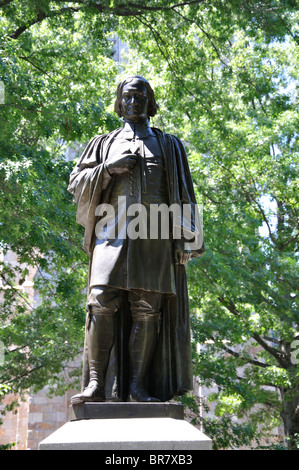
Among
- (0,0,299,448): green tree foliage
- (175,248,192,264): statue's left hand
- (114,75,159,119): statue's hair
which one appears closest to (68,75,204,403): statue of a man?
(175,248,192,264): statue's left hand

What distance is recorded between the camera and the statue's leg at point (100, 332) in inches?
170

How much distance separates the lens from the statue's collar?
496 cm

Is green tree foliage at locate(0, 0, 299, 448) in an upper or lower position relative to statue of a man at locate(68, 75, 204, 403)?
upper

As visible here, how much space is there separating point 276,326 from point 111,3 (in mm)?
8730

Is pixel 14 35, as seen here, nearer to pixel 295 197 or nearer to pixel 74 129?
pixel 74 129

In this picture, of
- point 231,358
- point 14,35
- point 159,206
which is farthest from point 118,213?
point 231,358

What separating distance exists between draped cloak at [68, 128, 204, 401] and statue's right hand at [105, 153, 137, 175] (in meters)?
0.07

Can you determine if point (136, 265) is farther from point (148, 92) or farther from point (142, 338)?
point (148, 92)

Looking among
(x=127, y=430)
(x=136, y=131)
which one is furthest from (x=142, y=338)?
(x=136, y=131)

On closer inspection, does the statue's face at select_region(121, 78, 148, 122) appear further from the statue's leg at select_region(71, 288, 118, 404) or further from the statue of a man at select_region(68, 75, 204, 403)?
the statue's leg at select_region(71, 288, 118, 404)

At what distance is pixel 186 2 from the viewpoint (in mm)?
11867

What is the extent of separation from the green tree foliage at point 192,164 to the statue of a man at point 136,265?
5.15 metres

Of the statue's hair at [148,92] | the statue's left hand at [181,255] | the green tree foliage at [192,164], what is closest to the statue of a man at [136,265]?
the statue's left hand at [181,255]

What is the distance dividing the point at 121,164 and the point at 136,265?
2.41ft
